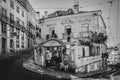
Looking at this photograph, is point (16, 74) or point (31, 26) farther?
point (31, 26)

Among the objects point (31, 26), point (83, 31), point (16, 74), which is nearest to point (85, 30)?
point (83, 31)

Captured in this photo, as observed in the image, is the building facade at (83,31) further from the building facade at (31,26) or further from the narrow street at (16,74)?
the narrow street at (16,74)

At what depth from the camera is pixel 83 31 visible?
33.6ft

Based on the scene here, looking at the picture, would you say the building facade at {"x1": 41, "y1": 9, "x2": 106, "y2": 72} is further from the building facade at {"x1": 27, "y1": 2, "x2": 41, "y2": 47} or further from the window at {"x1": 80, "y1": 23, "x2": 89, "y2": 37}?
the building facade at {"x1": 27, "y1": 2, "x2": 41, "y2": 47}

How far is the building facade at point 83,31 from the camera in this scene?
28.6 feet

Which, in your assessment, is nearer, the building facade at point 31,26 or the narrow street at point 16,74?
the narrow street at point 16,74

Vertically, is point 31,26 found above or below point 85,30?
above

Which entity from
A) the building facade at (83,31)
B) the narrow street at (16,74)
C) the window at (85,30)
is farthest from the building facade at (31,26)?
the narrow street at (16,74)

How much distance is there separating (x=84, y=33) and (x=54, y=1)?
5424 millimetres

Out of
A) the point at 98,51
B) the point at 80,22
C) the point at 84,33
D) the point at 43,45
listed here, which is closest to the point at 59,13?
the point at 80,22

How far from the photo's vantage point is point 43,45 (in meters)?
7.55

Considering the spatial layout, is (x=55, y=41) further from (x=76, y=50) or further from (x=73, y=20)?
(x=73, y=20)

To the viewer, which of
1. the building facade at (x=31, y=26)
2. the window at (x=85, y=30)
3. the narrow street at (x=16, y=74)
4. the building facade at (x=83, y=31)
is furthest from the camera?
the building facade at (x=31, y=26)

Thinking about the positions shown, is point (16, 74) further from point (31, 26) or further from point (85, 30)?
point (31, 26)
